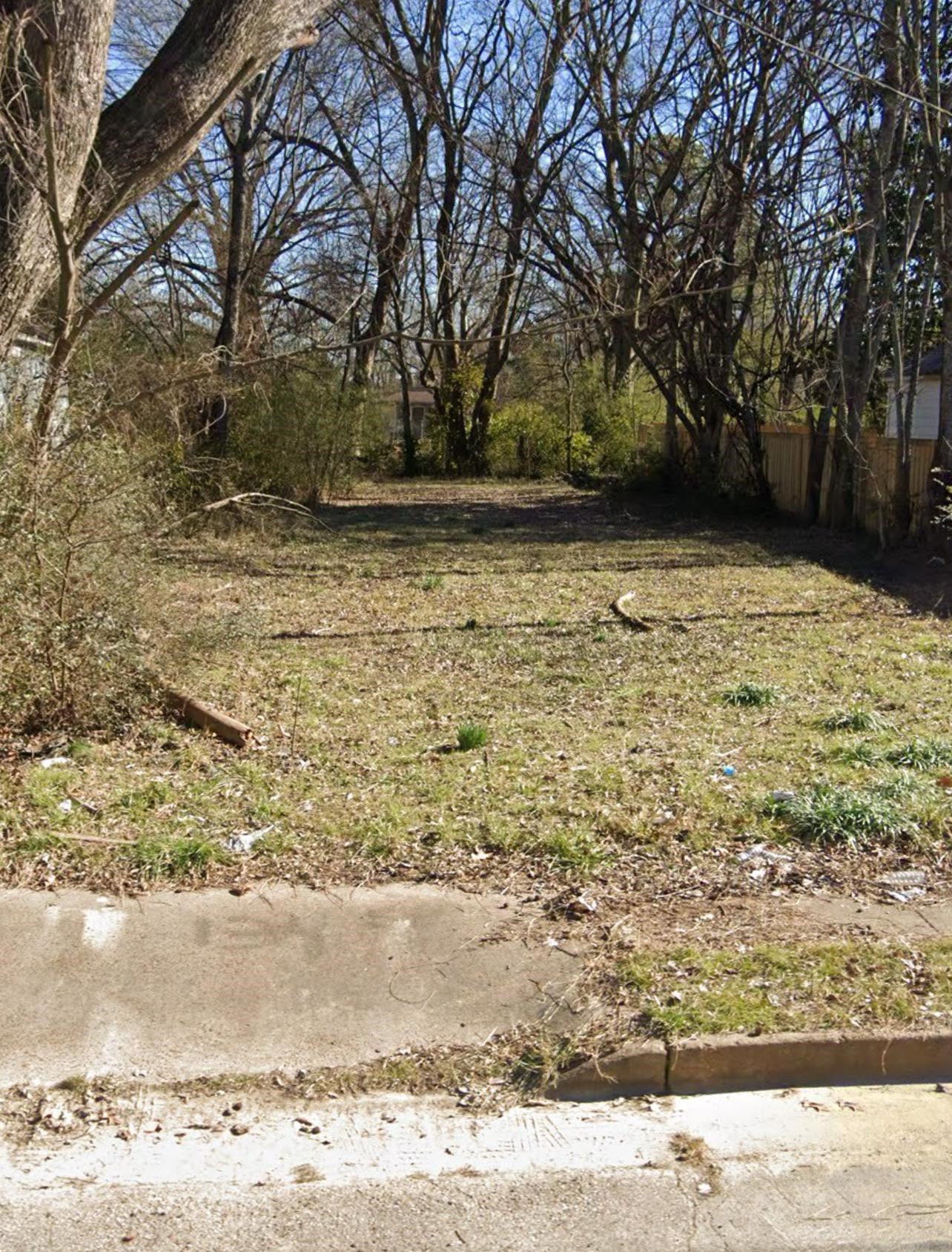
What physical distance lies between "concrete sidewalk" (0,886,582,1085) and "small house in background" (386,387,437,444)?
25.4m

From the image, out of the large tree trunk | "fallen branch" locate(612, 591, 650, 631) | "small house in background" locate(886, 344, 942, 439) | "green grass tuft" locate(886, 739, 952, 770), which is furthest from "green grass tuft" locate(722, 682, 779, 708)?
"small house in background" locate(886, 344, 942, 439)

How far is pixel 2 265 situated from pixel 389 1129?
5.62m

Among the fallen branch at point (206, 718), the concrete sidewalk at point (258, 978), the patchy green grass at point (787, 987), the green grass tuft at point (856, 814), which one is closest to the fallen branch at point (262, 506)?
the fallen branch at point (206, 718)

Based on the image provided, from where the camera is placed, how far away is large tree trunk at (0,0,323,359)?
6.96 metres

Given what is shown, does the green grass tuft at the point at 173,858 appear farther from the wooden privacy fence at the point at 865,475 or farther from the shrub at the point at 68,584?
the wooden privacy fence at the point at 865,475

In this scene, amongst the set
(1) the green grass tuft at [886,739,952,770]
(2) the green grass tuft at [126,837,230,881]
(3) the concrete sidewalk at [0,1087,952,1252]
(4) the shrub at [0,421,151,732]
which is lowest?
(3) the concrete sidewalk at [0,1087,952,1252]

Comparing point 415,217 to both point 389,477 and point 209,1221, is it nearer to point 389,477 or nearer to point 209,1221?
point 389,477

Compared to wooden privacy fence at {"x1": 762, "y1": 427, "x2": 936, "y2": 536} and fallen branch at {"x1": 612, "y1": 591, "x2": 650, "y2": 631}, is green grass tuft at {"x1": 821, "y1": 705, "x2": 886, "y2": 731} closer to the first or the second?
fallen branch at {"x1": 612, "y1": 591, "x2": 650, "y2": 631}

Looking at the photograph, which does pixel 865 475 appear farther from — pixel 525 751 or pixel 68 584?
pixel 68 584

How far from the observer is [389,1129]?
364 cm

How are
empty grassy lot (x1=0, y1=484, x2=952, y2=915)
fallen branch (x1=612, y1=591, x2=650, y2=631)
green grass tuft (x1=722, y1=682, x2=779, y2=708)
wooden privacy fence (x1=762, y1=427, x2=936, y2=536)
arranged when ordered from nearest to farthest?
empty grassy lot (x1=0, y1=484, x2=952, y2=915)
green grass tuft (x1=722, y1=682, x2=779, y2=708)
fallen branch (x1=612, y1=591, x2=650, y2=631)
wooden privacy fence (x1=762, y1=427, x2=936, y2=536)

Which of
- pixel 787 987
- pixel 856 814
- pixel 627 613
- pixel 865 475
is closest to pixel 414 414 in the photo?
pixel 865 475

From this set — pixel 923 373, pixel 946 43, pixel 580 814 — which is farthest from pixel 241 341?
pixel 580 814

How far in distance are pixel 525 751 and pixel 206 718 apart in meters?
1.98
